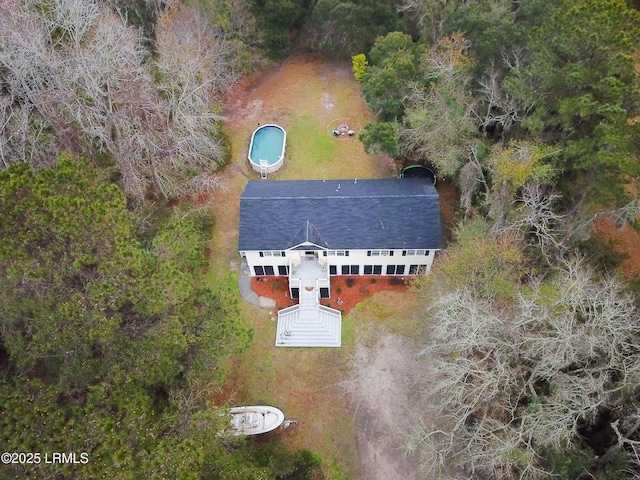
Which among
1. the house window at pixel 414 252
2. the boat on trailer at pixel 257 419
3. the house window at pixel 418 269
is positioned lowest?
the boat on trailer at pixel 257 419

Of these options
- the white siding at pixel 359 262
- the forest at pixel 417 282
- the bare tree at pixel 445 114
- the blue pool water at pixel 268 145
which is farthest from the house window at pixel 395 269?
the blue pool water at pixel 268 145

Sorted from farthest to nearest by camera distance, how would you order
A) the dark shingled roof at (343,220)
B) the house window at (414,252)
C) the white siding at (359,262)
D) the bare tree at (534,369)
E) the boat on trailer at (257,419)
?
the white siding at (359,262), the house window at (414,252), the dark shingled roof at (343,220), the boat on trailer at (257,419), the bare tree at (534,369)

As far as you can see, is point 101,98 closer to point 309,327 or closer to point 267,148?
point 267,148

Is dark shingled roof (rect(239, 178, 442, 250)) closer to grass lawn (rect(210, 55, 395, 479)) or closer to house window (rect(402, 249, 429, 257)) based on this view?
house window (rect(402, 249, 429, 257))

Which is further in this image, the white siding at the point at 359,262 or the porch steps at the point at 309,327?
the white siding at the point at 359,262

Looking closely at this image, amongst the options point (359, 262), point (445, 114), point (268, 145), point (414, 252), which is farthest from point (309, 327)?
point (268, 145)

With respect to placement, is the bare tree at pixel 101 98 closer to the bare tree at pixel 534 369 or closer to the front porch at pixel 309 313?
the front porch at pixel 309 313

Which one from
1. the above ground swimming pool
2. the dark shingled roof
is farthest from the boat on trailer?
the above ground swimming pool

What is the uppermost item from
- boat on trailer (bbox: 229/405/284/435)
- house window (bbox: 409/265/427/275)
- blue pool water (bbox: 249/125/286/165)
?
blue pool water (bbox: 249/125/286/165)

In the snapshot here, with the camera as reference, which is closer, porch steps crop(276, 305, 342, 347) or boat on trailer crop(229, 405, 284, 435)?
boat on trailer crop(229, 405, 284, 435)
